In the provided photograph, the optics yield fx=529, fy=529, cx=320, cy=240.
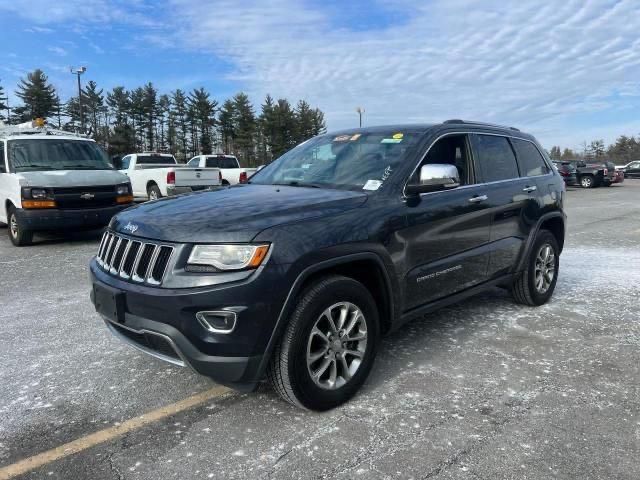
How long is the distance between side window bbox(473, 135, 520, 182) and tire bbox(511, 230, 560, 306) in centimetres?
72

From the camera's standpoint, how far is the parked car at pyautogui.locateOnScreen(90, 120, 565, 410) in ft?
8.95

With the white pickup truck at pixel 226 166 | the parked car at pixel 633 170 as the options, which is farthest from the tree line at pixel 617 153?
the white pickup truck at pixel 226 166

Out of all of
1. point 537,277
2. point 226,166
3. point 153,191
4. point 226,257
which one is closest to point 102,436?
point 226,257

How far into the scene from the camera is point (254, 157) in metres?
64.0

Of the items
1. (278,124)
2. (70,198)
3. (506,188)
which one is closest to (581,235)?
(506,188)

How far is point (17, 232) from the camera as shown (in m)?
8.91

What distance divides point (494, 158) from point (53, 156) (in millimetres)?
8070

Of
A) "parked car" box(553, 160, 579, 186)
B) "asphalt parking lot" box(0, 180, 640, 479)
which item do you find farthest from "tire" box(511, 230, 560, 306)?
"parked car" box(553, 160, 579, 186)

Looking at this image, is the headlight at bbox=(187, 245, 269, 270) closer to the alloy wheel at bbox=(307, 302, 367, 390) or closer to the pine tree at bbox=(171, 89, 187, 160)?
the alloy wheel at bbox=(307, 302, 367, 390)

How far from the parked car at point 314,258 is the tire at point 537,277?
53cm

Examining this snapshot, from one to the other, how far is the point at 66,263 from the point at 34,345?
359cm

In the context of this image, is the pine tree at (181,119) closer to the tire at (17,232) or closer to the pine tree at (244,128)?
the pine tree at (244,128)

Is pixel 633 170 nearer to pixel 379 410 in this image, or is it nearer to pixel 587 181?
pixel 587 181

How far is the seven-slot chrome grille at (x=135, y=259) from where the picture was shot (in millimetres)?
2844
